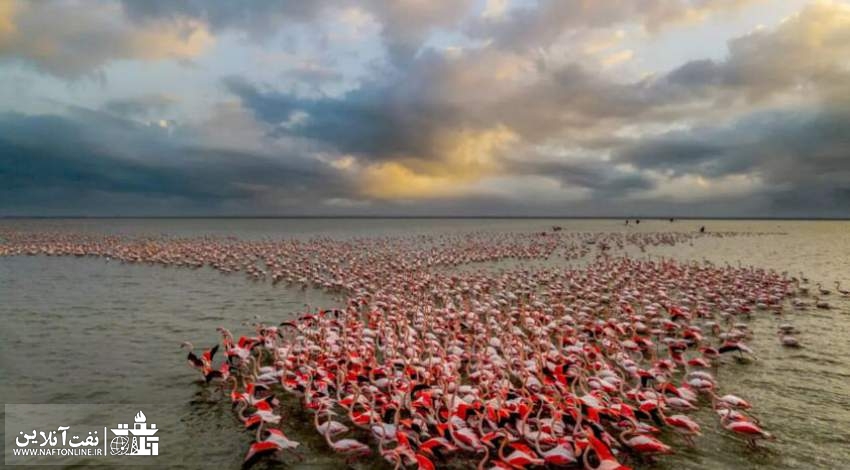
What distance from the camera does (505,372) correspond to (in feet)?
38.7

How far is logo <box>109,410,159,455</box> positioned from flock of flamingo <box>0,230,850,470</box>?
→ 6.10 feet

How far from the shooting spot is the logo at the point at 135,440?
31.3 feet

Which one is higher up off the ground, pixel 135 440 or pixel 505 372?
pixel 505 372

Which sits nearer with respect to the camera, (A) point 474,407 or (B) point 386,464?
(B) point 386,464

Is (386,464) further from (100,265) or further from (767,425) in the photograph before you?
(100,265)

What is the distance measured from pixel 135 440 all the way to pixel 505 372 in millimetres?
8756

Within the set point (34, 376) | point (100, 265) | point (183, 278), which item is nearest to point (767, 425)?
point (34, 376)

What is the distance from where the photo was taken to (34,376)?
528 inches

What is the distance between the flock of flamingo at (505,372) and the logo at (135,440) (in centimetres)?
186

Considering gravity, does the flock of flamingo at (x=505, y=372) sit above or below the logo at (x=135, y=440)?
above

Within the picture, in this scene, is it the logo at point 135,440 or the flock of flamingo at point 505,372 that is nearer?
the flock of flamingo at point 505,372

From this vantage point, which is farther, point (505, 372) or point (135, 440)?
point (505, 372)

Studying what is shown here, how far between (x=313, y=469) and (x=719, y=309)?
20659mm

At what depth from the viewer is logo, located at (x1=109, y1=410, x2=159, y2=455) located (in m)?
9.53
